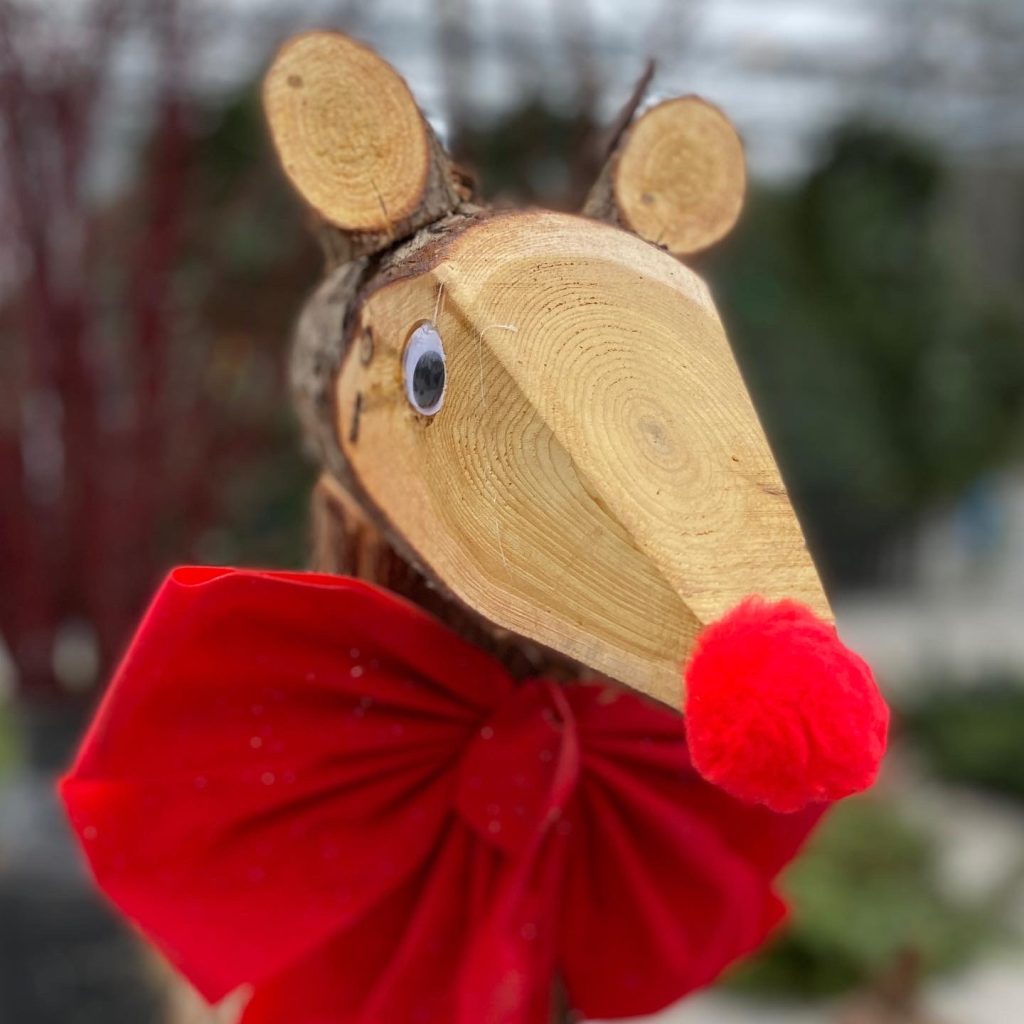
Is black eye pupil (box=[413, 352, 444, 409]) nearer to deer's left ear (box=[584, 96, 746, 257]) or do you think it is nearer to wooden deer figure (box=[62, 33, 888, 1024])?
wooden deer figure (box=[62, 33, 888, 1024])

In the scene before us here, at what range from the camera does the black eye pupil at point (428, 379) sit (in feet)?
1.11

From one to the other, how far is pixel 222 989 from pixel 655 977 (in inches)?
6.7

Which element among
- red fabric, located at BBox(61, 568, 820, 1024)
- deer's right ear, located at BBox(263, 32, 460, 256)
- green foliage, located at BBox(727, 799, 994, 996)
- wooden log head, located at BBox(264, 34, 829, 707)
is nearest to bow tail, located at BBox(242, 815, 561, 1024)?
red fabric, located at BBox(61, 568, 820, 1024)

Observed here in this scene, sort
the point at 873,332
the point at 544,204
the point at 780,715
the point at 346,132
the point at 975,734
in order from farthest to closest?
the point at 873,332 → the point at 975,734 → the point at 544,204 → the point at 346,132 → the point at 780,715

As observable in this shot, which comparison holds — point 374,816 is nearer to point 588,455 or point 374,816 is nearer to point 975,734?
point 588,455

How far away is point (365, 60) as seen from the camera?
375mm

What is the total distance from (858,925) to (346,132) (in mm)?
1205

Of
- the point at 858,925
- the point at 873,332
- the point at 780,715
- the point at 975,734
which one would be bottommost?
the point at 975,734

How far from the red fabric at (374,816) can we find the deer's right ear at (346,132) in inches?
5.3

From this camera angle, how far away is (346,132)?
0.38 m

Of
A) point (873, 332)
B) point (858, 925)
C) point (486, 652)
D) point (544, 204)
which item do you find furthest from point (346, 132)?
point (873, 332)

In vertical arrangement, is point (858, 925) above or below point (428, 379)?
below

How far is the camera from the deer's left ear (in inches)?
16.0

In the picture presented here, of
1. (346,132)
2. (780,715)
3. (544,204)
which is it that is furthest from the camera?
(544,204)
